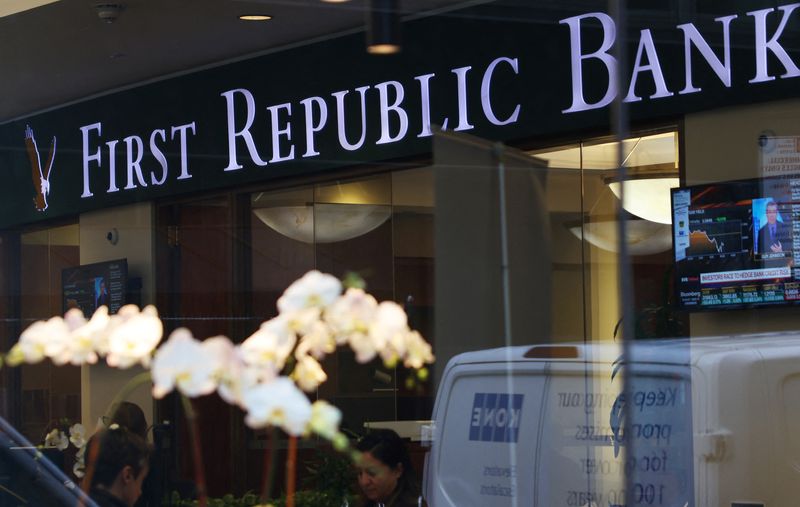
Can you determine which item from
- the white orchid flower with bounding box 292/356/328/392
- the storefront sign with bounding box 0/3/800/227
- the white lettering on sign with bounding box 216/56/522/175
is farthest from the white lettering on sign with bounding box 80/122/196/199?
the white orchid flower with bounding box 292/356/328/392

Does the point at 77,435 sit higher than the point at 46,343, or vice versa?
the point at 46,343

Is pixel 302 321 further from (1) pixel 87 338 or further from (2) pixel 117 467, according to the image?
(2) pixel 117 467

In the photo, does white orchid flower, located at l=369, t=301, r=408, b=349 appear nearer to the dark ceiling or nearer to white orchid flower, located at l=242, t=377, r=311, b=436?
white orchid flower, located at l=242, t=377, r=311, b=436

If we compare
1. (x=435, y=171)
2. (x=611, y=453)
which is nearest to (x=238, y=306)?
(x=435, y=171)

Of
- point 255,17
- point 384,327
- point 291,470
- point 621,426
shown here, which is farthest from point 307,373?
point 621,426

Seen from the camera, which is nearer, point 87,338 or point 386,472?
point 87,338

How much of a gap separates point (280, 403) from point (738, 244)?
201cm

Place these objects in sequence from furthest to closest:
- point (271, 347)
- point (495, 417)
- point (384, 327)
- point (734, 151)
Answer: point (734, 151) < point (495, 417) < point (384, 327) < point (271, 347)

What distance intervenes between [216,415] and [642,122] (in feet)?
4.36

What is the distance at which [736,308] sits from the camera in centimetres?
298

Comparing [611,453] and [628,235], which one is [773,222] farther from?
[611,453]

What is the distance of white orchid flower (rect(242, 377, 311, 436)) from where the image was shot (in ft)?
4.17

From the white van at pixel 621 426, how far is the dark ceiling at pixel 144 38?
0.82 meters

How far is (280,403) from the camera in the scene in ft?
4.18
